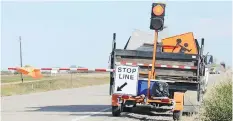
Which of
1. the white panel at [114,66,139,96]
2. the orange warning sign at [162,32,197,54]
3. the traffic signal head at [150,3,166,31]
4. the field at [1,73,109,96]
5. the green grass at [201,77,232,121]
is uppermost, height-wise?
the traffic signal head at [150,3,166,31]

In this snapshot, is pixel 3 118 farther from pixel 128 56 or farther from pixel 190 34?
pixel 190 34

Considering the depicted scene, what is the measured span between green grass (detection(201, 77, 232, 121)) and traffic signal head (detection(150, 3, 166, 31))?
2.42 metres

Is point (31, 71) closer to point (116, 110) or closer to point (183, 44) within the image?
point (116, 110)

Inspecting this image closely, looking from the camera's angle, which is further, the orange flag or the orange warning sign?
the orange warning sign

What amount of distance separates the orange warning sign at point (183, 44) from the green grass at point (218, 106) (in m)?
3.99

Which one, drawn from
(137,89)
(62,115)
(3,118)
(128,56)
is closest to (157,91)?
(137,89)

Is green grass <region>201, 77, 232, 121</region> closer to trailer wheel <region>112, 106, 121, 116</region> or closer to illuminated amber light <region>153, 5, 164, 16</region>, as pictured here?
illuminated amber light <region>153, 5, 164, 16</region>

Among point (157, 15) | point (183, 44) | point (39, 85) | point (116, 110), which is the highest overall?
point (157, 15)

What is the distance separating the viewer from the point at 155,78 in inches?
656

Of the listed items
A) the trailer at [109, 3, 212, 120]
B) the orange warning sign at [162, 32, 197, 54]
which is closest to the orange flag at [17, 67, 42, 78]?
the trailer at [109, 3, 212, 120]

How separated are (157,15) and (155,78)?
2.36 m

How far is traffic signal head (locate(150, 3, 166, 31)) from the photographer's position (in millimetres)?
15055

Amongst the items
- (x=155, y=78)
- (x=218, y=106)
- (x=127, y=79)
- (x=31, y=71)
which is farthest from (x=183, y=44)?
(x=218, y=106)

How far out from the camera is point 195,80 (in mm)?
16500
